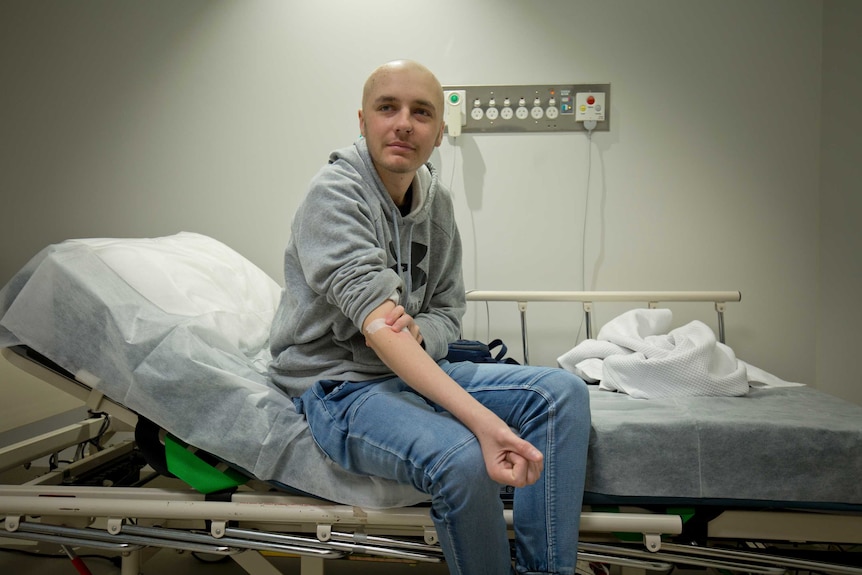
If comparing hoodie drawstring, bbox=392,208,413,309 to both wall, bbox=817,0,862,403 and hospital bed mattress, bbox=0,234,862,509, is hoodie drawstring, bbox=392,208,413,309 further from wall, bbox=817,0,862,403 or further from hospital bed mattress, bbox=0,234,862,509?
wall, bbox=817,0,862,403

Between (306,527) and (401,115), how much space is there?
1.05 meters

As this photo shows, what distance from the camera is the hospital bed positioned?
4.76ft

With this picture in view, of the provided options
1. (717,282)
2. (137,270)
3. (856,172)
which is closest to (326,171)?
(137,270)

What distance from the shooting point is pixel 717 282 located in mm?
2631

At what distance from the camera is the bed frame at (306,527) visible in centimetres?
144

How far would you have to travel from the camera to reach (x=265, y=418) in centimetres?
149

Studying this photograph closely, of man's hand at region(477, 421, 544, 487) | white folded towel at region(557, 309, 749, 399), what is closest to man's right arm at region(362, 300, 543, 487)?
man's hand at region(477, 421, 544, 487)

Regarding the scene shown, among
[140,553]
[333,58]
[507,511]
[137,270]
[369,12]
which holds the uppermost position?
[369,12]

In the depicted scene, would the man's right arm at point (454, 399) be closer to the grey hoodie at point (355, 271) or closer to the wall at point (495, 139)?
the grey hoodie at point (355, 271)

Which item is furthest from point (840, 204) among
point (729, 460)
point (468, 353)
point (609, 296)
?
point (468, 353)

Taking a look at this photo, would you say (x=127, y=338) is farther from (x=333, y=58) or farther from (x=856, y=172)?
(x=856, y=172)

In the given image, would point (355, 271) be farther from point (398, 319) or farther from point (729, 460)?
point (729, 460)

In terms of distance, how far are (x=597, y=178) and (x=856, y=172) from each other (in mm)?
974

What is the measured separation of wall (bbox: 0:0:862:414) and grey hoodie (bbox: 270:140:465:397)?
0.98 meters
